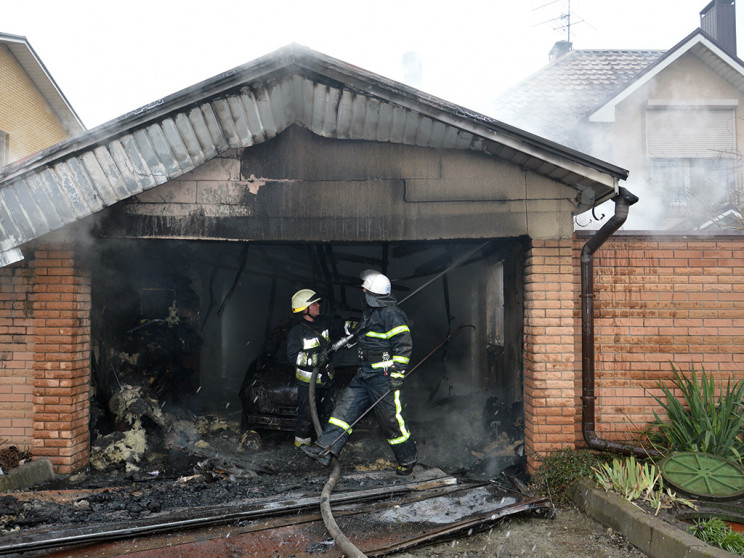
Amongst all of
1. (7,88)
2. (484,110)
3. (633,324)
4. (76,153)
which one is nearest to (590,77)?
(484,110)

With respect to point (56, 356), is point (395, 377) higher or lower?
lower

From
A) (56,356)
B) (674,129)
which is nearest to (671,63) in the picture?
(674,129)

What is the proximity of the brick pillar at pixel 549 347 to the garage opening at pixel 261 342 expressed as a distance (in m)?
0.39

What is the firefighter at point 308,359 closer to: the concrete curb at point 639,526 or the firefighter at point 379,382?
the firefighter at point 379,382

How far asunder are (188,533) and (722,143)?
1521 cm

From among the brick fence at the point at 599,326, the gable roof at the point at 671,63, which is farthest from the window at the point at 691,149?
the brick fence at the point at 599,326

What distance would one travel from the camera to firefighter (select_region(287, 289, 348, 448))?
20.5ft

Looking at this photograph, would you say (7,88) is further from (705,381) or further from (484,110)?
(705,381)

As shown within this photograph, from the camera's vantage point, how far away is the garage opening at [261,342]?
6371mm

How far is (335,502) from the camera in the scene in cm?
471

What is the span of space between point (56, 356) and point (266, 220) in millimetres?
2707

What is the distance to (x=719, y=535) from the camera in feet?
12.1

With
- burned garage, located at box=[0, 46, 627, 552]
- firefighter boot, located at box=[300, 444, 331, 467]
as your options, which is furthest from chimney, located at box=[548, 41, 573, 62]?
firefighter boot, located at box=[300, 444, 331, 467]

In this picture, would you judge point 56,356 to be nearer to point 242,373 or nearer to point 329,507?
point 329,507
